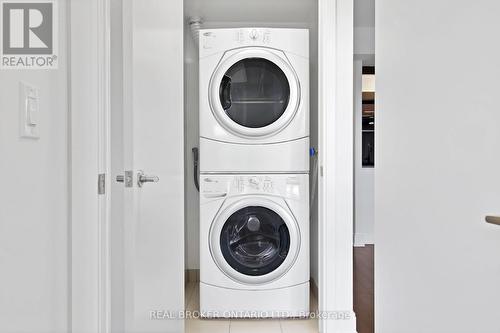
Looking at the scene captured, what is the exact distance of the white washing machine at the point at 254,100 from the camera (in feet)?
8.54

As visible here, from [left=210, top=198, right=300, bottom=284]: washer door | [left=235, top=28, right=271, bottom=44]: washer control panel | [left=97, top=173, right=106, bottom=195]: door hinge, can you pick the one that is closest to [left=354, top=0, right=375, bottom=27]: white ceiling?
[left=235, top=28, right=271, bottom=44]: washer control panel

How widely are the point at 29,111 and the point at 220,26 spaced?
2.68 meters

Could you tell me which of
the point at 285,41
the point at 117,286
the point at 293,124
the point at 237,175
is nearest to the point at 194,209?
the point at 237,175

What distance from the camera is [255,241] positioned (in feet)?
8.75

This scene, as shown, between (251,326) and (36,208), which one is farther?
(251,326)

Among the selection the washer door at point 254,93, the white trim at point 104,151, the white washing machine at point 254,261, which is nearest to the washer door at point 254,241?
the white washing machine at point 254,261

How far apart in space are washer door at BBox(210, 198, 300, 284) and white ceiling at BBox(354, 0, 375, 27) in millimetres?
1745

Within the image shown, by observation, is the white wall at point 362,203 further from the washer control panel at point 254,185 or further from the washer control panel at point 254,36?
the washer control panel at point 254,36

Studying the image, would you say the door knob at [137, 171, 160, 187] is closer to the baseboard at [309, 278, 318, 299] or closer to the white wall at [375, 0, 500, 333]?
the white wall at [375, 0, 500, 333]

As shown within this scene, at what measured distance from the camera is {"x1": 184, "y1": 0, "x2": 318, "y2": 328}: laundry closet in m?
2.61

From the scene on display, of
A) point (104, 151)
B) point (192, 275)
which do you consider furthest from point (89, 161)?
point (192, 275)

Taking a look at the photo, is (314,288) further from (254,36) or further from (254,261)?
(254,36)

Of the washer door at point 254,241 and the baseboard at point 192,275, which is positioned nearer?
the washer door at point 254,241

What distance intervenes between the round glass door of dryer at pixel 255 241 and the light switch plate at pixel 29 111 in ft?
5.85
